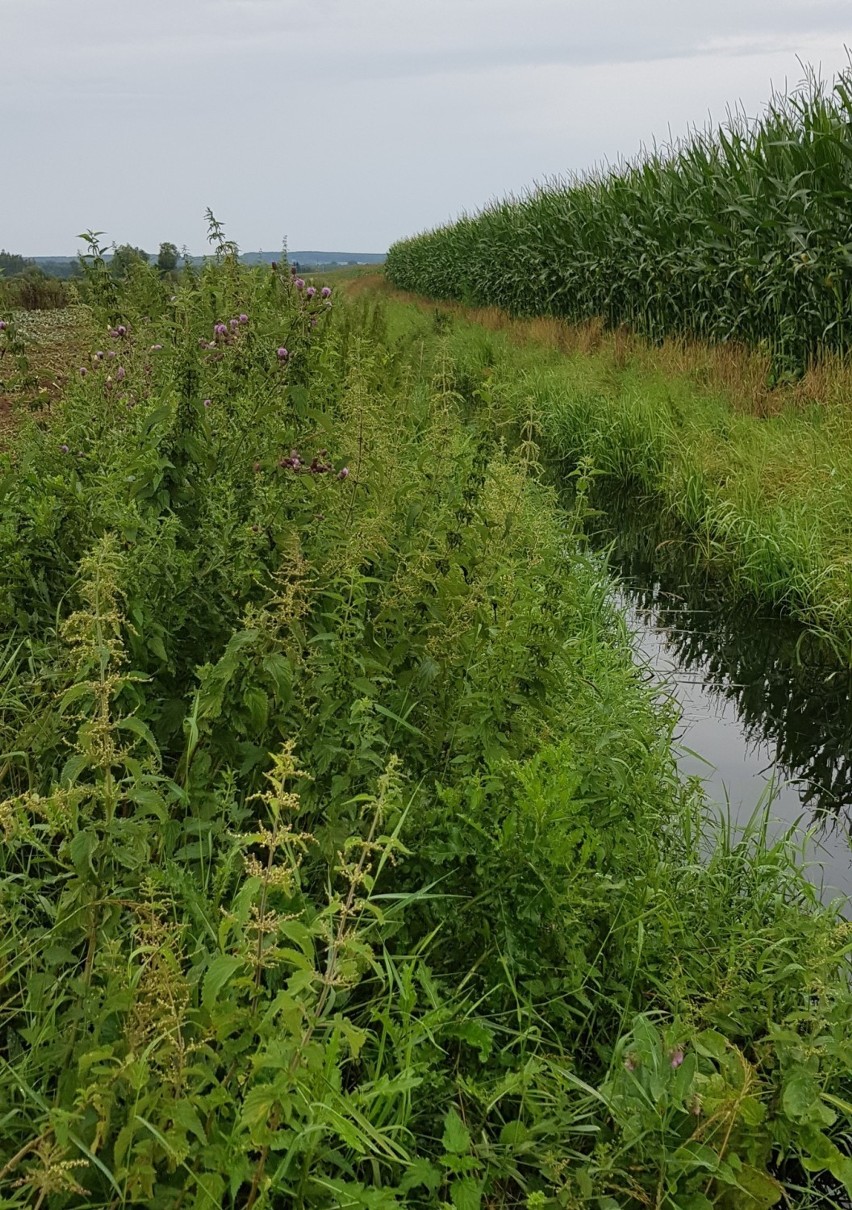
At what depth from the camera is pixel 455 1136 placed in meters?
1.84

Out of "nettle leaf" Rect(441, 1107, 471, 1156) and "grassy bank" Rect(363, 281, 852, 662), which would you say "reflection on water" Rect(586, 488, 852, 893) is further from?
"nettle leaf" Rect(441, 1107, 471, 1156)

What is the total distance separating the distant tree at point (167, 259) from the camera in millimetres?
5621

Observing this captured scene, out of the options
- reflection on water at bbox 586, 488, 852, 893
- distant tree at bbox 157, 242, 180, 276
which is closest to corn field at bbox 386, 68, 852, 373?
reflection on water at bbox 586, 488, 852, 893

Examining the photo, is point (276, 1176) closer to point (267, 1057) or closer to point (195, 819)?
point (267, 1057)

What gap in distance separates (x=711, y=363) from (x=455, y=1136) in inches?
347

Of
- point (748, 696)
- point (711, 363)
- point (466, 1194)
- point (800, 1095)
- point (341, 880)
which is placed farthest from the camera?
point (711, 363)

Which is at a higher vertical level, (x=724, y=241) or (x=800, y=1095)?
(x=724, y=241)

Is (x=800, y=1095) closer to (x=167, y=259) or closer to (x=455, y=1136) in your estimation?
(x=455, y=1136)

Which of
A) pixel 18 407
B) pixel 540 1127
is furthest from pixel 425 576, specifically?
pixel 18 407

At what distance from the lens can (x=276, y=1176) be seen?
1.61 metres

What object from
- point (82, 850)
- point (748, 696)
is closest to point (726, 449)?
point (748, 696)

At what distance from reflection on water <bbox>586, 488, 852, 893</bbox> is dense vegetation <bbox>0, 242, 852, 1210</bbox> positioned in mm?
596

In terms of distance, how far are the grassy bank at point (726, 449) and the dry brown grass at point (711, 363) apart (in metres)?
0.02

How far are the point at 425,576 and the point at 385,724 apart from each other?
18.5 inches
